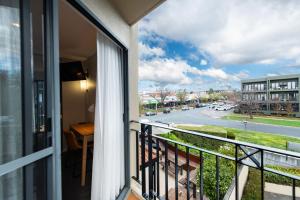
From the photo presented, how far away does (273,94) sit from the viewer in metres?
9.27

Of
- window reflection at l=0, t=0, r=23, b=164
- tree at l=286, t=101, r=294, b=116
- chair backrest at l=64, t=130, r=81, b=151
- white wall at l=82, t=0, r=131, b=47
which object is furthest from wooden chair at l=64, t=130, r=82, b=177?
tree at l=286, t=101, r=294, b=116

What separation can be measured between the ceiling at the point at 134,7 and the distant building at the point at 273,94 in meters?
9.01

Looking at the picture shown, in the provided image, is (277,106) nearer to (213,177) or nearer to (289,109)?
(289,109)

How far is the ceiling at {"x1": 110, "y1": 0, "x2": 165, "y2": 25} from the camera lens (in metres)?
1.88

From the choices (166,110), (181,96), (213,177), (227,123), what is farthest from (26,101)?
(227,123)

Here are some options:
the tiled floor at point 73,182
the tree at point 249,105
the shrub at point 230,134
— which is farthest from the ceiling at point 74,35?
the shrub at point 230,134

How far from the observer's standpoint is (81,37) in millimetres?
2959

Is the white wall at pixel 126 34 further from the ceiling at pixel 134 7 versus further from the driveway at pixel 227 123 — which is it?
the driveway at pixel 227 123

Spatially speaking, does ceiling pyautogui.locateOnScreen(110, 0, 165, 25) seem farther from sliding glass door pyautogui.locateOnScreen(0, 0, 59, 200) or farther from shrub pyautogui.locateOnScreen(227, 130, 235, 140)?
shrub pyautogui.locateOnScreen(227, 130, 235, 140)

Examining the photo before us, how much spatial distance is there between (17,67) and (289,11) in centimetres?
1503

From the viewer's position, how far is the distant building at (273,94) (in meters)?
8.50

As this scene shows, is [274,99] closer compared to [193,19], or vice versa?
[274,99]

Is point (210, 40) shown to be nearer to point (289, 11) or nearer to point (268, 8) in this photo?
point (268, 8)

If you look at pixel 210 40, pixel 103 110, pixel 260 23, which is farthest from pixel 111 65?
pixel 210 40
